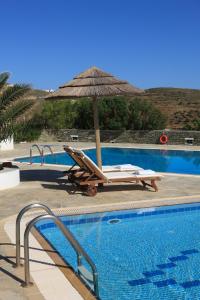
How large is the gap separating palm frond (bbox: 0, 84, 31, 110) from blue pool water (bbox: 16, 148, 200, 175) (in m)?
6.83

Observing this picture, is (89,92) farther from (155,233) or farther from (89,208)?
(155,233)

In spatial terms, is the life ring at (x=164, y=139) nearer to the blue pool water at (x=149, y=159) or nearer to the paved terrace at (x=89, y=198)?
the blue pool water at (x=149, y=159)

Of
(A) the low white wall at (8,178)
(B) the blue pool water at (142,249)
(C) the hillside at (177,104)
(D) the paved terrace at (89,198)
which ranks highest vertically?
(C) the hillside at (177,104)

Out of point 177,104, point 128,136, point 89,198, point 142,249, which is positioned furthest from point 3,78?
point 177,104

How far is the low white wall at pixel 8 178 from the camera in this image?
10.3 m

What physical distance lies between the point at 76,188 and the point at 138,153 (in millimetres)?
10626

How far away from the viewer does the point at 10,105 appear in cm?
1105

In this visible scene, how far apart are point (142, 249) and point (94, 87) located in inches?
184

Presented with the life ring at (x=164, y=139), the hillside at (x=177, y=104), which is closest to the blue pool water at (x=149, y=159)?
the life ring at (x=164, y=139)

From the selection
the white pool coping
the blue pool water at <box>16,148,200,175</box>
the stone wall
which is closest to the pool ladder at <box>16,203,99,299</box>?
the white pool coping

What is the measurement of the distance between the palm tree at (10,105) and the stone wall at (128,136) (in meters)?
13.3

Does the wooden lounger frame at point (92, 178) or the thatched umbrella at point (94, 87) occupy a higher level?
the thatched umbrella at point (94, 87)

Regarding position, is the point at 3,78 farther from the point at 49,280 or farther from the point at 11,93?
the point at 49,280

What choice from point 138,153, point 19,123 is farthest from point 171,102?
point 19,123
